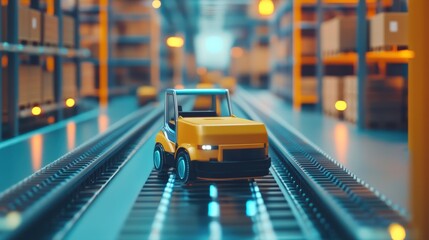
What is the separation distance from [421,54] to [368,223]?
3.62 metres

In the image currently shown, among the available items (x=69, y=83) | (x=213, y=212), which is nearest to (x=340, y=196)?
(x=213, y=212)

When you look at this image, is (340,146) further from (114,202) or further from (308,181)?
(114,202)

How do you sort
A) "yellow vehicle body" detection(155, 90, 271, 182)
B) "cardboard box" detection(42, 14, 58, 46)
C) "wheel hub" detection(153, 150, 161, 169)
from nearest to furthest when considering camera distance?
1. "yellow vehicle body" detection(155, 90, 271, 182)
2. "wheel hub" detection(153, 150, 161, 169)
3. "cardboard box" detection(42, 14, 58, 46)

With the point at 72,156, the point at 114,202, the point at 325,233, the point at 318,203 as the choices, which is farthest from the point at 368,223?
A: the point at 72,156

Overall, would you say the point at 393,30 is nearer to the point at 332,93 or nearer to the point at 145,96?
the point at 332,93

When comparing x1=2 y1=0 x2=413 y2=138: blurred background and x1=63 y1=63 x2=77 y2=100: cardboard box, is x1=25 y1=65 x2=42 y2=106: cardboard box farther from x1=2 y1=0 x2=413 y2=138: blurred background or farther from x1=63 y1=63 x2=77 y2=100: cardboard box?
x1=63 y1=63 x2=77 y2=100: cardboard box

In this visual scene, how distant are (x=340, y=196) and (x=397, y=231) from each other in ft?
6.22

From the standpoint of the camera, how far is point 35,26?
1655 cm

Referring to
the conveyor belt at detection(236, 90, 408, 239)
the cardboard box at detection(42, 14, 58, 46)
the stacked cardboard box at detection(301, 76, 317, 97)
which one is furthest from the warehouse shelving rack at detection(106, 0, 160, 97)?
the conveyor belt at detection(236, 90, 408, 239)

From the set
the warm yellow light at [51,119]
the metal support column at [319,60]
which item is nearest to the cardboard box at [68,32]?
the warm yellow light at [51,119]

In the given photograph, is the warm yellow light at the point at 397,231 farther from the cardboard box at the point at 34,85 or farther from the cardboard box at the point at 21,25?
the cardboard box at the point at 34,85

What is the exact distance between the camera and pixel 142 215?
689 cm

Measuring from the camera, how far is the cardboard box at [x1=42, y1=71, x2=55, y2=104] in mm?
17969

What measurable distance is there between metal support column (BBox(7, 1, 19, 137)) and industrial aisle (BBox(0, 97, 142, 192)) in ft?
1.41
